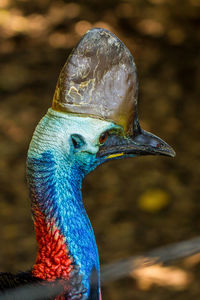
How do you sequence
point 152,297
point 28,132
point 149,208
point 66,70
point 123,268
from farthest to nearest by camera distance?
point 28,132 → point 149,208 → point 152,297 → point 66,70 → point 123,268

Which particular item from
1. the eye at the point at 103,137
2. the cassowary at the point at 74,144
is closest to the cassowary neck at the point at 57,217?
the cassowary at the point at 74,144

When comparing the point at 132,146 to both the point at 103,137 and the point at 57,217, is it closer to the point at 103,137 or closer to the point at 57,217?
the point at 103,137

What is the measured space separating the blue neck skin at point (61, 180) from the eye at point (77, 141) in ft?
0.06

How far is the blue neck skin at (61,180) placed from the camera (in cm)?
155

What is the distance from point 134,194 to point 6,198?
845 millimetres

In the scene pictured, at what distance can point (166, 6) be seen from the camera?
493 centimetres

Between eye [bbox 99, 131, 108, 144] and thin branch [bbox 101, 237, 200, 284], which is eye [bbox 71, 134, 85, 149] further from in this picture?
thin branch [bbox 101, 237, 200, 284]

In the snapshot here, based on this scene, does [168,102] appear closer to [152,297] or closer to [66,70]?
[152,297]

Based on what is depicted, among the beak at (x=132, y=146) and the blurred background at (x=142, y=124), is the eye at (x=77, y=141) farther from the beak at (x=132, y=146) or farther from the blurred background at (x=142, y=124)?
the blurred background at (x=142, y=124)

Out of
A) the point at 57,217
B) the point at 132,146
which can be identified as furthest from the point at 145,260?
the point at 132,146

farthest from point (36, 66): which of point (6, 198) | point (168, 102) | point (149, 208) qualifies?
point (149, 208)

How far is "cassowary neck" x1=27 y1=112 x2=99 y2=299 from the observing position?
1.56 m

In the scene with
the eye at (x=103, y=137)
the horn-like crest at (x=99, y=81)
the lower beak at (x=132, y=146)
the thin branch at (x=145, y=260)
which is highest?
the horn-like crest at (x=99, y=81)

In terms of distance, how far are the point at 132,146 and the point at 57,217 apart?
34 cm
